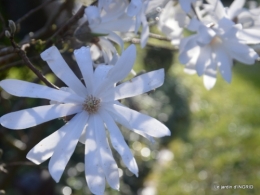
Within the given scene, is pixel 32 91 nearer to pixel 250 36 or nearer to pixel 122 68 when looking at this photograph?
pixel 122 68

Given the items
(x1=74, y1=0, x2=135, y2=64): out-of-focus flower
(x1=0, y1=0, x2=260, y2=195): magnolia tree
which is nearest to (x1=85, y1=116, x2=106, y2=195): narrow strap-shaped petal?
(x1=0, y1=0, x2=260, y2=195): magnolia tree

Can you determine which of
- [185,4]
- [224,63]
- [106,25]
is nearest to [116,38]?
[106,25]

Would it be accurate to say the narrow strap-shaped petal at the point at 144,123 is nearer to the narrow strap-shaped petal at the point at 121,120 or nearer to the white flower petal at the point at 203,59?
the narrow strap-shaped petal at the point at 121,120

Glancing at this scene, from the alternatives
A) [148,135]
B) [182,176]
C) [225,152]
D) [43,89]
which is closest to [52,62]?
[43,89]

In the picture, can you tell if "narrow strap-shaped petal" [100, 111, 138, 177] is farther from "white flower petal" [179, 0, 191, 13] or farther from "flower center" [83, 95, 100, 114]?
"white flower petal" [179, 0, 191, 13]

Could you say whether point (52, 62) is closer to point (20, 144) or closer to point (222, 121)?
point (20, 144)

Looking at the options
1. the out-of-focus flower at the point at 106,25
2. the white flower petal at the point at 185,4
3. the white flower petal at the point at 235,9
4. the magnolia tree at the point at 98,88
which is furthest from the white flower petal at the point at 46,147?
the white flower petal at the point at 235,9
